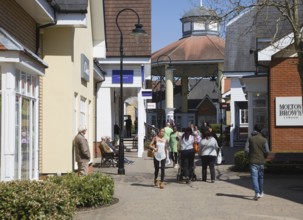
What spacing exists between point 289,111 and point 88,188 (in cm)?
1169

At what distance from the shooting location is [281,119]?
21734 mm

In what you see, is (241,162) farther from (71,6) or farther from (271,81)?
(71,6)

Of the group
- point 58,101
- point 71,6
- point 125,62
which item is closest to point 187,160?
point 58,101

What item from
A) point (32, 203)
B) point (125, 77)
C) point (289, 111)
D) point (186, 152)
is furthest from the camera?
point (125, 77)

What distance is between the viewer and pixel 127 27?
98.5ft

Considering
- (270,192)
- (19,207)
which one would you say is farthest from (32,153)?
(270,192)

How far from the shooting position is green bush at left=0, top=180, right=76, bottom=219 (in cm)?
827

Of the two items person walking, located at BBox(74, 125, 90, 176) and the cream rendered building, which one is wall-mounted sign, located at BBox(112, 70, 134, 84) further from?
person walking, located at BBox(74, 125, 90, 176)

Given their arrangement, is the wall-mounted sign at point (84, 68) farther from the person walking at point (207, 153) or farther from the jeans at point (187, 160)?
the person walking at point (207, 153)

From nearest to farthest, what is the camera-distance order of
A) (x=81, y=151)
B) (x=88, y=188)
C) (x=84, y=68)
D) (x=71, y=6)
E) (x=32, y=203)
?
(x=32, y=203), (x=88, y=188), (x=71, y=6), (x=81, y=151), (x=84, y=68)

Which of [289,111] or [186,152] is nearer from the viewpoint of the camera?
[186,152]

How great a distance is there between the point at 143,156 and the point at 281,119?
9735mm

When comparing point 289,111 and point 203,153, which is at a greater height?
point 289,111

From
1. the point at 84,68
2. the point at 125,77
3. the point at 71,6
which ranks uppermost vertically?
the point at 71,6
